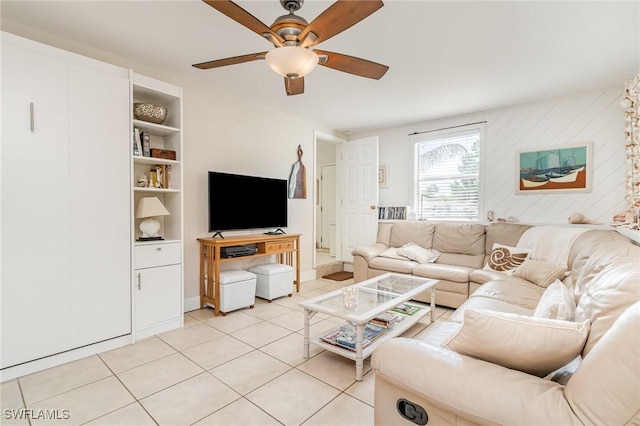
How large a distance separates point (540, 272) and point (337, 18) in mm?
2780

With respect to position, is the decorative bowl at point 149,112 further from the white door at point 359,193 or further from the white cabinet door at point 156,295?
the white door at point 359,193

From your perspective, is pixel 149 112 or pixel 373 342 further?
pixel 149 112

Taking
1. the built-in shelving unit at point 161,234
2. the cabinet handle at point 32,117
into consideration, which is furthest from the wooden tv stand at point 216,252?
the cabinet handle at point 32,117

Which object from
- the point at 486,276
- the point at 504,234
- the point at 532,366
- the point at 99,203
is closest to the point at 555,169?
the point at 504,234

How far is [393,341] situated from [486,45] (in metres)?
2.49

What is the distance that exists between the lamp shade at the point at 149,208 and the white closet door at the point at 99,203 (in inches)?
5.4

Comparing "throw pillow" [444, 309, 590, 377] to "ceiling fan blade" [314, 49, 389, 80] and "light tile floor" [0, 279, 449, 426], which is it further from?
"ceiling fan blade" [314, 49, 389, 80]

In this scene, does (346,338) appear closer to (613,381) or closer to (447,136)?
(613,381)

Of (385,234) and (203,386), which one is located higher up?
(385,234)

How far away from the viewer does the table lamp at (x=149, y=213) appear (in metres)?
2.62

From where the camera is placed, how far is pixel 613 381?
2.50 feet

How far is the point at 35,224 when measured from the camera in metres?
2.05

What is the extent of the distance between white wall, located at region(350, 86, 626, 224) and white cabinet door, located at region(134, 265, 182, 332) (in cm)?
399

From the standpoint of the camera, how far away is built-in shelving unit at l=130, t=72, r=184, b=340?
2562mm
